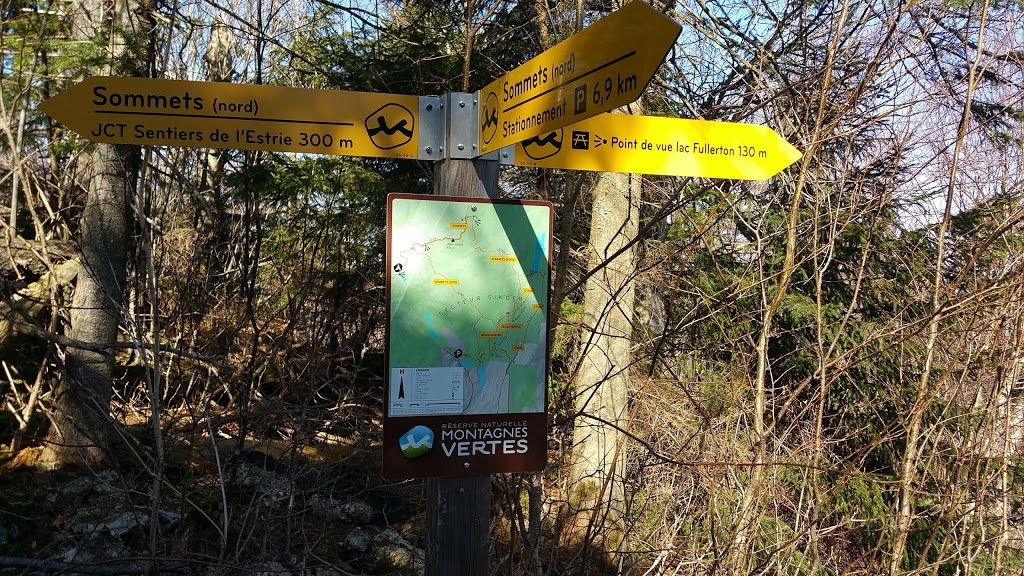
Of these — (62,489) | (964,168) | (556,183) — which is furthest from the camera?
(556,183)

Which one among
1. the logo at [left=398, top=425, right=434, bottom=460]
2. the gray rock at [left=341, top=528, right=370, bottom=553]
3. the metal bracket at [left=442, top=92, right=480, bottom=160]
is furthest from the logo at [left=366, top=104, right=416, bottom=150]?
the gray rock at [left=341, top=528, right=370, bottom=553]

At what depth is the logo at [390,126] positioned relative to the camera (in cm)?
266

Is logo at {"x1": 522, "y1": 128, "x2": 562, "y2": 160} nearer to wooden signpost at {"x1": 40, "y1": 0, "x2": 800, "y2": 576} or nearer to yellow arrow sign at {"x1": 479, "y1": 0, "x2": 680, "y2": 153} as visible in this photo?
wooden signpost at {"x1": 40, "y1": 0, "x2": 800, "y2": 576}

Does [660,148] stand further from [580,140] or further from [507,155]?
[507,155]

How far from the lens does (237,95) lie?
2.60m

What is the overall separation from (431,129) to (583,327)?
156 cm

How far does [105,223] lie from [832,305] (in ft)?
22.5

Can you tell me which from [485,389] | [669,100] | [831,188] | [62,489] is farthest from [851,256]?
[62,489]

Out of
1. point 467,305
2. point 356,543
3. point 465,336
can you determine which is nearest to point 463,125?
point 467,305

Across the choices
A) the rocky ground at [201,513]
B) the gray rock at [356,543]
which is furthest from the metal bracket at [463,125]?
the gray rock at [356,543]

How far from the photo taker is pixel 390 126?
2668 millimetres

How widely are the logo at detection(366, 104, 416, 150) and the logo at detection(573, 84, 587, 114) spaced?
746 millimetres

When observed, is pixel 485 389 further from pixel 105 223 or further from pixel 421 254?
pixel 105 223

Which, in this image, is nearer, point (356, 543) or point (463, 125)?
point (463, 125)
